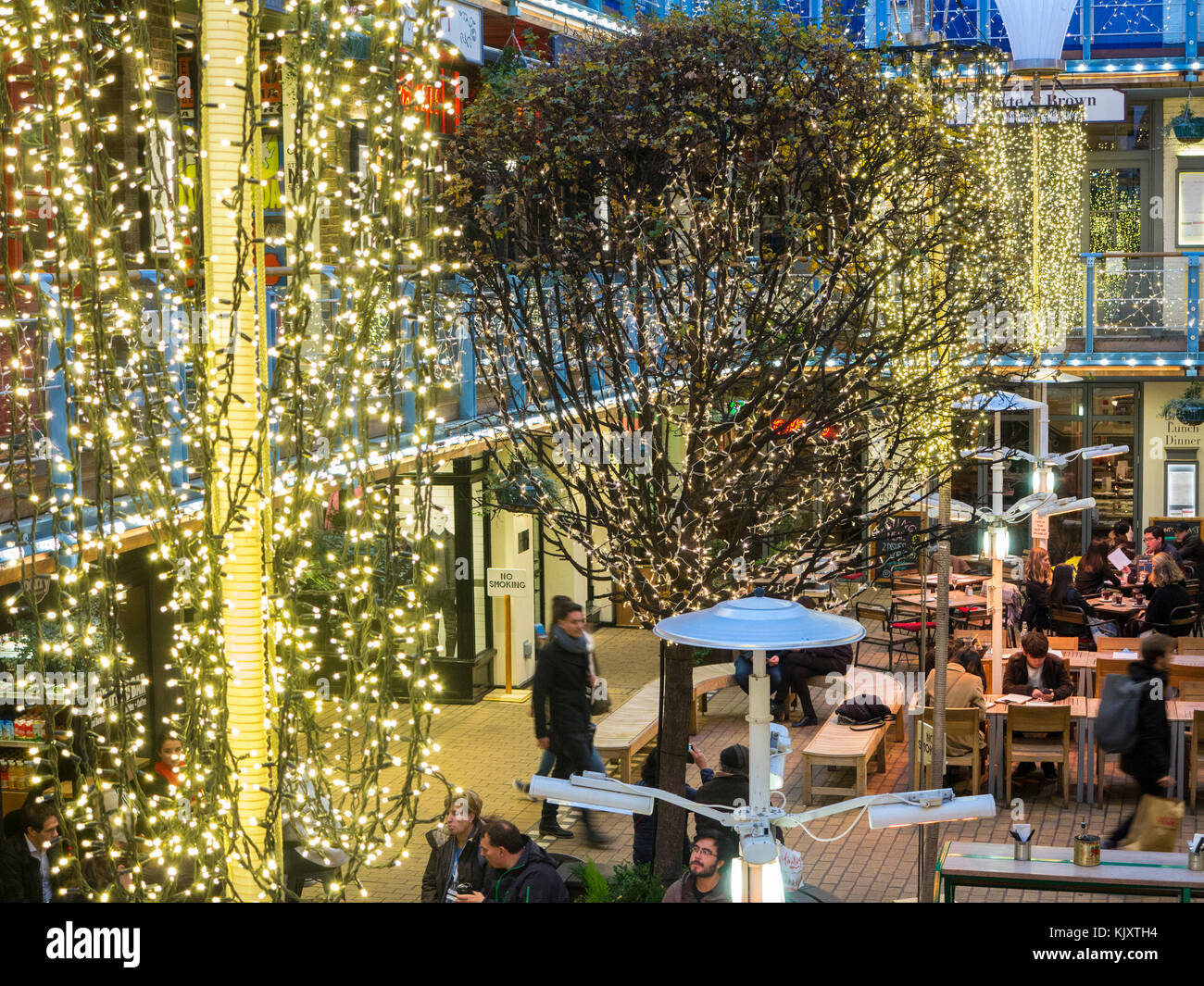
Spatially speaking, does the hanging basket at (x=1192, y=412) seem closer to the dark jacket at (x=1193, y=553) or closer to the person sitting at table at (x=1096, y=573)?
the dark jacket at (x=1193, y=553)

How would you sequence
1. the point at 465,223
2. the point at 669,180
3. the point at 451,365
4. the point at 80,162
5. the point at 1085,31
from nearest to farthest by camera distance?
the point at 80,162
the point at 669,180
the point at 465,223
the point at 451,365
the point at 1085,31

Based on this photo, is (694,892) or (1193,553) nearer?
(694,892)

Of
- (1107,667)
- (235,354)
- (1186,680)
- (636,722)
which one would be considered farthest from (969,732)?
(235,354)

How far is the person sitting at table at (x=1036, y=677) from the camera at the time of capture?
12.6 meters

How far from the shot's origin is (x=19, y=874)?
8.42 meters

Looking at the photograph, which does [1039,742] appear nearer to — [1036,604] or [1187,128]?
[1036,604]

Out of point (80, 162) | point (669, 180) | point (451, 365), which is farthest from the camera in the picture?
point (451, 365)

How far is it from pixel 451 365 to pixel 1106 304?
1203 cm

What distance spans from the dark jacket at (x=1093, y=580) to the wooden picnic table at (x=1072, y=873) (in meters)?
9.96

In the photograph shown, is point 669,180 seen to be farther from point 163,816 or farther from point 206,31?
point 163,816

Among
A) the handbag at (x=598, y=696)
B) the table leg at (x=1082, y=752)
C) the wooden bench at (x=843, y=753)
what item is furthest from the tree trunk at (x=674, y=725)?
the table leg at (x=1082, y=752)

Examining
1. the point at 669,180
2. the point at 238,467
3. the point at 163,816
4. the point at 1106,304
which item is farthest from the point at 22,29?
the point at 1106,304

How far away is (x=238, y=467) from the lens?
4.09 metres

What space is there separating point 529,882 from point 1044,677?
21.7 ft
